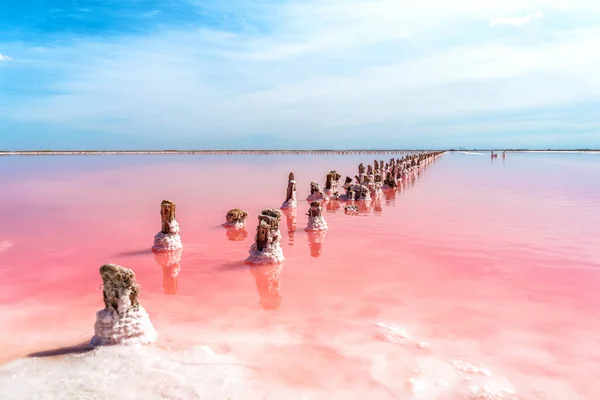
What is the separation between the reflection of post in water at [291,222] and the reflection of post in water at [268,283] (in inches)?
129

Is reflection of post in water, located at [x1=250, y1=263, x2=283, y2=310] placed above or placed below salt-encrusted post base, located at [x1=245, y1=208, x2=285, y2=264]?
below

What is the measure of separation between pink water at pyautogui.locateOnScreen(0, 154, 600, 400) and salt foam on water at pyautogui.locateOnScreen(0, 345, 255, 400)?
0.11 feet

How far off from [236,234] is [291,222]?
3.74 m

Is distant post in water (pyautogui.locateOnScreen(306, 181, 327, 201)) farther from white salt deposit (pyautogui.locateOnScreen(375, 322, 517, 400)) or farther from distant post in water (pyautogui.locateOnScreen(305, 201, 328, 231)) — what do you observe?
white salt deposit (pyautogui.locateOnScreen(375, 322, 517, 400))

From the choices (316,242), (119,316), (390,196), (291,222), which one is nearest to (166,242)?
(316,242)

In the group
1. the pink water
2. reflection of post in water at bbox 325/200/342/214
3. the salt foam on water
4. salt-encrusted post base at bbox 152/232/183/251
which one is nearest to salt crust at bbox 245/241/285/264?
the pink water

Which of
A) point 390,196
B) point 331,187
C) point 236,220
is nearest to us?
point 236,220

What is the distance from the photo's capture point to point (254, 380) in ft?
21.6

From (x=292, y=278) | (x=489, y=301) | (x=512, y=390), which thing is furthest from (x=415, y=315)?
(x=292, y=278)

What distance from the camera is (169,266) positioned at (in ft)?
41.3

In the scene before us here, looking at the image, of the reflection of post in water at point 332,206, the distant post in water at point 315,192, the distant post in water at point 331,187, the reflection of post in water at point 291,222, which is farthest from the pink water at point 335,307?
the distant post in water at point 331,187

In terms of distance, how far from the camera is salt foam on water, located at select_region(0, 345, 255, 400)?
608 centimetres

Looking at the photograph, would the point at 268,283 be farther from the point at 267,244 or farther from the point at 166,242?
the point at 166,242

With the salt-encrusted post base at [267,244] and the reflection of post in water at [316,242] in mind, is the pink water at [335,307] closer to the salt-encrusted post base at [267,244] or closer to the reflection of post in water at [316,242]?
the reflection of post in water at [316,242]
